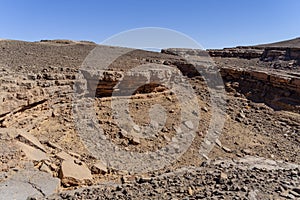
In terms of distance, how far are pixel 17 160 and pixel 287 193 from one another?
179 inches

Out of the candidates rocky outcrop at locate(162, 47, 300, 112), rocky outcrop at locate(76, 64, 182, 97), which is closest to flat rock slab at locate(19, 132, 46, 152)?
rocky outcrop at locate(76, 64, 182, 97)

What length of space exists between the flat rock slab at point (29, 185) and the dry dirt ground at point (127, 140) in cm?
1

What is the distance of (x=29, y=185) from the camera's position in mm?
4793

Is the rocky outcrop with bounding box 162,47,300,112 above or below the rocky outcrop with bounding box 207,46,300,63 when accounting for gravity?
below

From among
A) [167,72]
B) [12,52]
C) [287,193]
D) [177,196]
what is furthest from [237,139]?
[12,52]

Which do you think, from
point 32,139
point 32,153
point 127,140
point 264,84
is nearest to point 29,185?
point 32,153

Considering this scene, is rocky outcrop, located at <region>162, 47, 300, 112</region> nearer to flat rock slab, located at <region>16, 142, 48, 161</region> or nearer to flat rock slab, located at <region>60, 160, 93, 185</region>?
flat rock slab, located at <region>60, 160, 93, 185</region>

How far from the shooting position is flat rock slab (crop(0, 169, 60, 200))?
4523 mm

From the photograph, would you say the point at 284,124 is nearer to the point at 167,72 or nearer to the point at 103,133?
the point at 167,72

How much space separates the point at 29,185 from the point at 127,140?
3049 millimetres

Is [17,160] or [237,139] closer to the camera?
[17,160]

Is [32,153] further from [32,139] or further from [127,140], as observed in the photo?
[127,140]

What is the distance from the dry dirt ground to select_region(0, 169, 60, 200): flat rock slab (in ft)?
0.05

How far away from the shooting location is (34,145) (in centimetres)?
588
